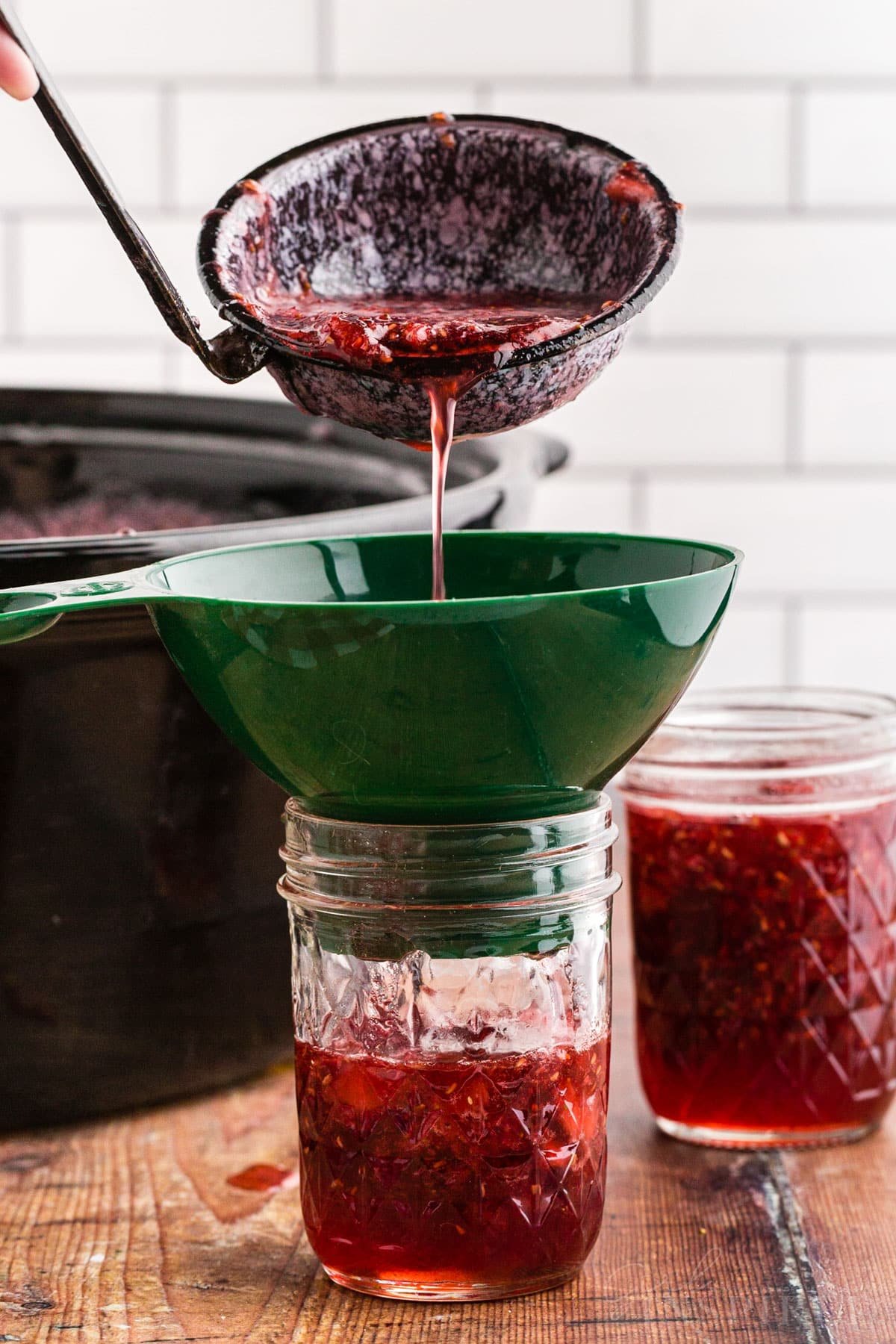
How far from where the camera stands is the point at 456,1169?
0.58 m

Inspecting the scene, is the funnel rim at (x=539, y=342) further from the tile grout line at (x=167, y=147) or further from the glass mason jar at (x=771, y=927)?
the tile grout line at (x=167, y=147)

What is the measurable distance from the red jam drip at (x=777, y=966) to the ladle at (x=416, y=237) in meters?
0.22

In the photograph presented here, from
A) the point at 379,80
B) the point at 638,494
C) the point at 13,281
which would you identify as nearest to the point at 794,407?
the point at 638,494

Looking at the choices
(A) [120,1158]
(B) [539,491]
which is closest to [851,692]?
(A) [120,1158]

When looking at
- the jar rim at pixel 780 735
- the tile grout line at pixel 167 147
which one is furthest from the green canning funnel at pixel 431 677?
the tile grout line at pixel 167 147

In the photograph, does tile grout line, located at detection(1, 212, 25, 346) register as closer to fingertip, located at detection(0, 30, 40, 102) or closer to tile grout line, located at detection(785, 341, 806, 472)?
tile grout line, located at detection(785, 341, 806, 472)

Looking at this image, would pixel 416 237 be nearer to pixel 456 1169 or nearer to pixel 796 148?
pixel 456 1169

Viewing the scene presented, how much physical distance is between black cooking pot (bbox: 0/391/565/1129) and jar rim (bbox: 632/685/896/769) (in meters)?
0.14

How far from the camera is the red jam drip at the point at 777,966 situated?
71 cm

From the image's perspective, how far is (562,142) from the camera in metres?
0.71

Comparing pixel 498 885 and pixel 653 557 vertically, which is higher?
pixel 653 557

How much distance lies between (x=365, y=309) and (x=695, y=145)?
1059 millimetres

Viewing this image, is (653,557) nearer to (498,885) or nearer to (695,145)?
(498,885)

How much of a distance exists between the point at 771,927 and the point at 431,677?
0.83 ft
